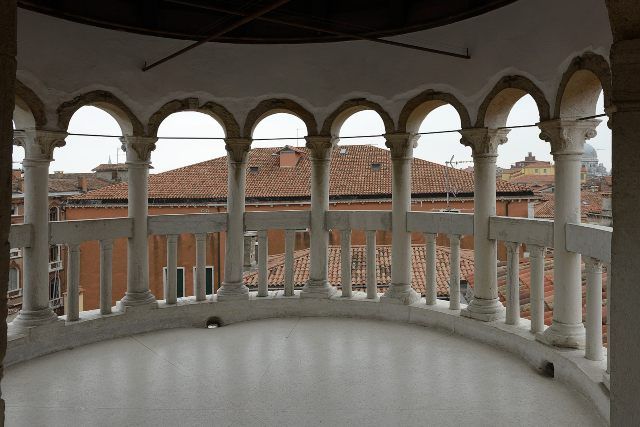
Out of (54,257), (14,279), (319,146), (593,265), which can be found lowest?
(14,279)

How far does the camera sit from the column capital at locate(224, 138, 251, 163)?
8000 millimetres

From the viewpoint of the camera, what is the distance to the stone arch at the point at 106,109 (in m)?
6.83

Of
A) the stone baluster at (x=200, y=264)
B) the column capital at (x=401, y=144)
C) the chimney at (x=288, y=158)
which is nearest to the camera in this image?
the column capital at (x=401, y=144)

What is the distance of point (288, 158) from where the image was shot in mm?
21312

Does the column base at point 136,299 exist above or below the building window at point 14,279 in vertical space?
above

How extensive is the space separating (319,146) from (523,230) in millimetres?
3410

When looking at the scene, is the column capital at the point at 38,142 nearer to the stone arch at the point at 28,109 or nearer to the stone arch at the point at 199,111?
the stone arch at the point at 28,109

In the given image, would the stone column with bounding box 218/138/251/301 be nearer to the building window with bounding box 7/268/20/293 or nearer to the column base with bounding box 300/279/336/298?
the column base with bounding box 300/279/336/298

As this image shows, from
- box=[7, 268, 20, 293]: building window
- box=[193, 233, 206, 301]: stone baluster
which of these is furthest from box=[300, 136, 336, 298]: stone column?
box=[7, 268, 20, 293]: building window

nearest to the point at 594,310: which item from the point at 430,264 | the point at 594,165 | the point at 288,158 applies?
the point at 430,264

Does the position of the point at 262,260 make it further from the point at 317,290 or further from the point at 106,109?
the point at 106,109

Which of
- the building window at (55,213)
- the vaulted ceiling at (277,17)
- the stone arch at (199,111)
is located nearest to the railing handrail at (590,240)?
the vaulted ceiling at (277,17)

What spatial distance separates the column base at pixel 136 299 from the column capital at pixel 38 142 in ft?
7.46

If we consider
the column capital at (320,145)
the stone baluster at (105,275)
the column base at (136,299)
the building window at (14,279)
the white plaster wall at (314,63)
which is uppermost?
the white plaster wall at (314,63)
